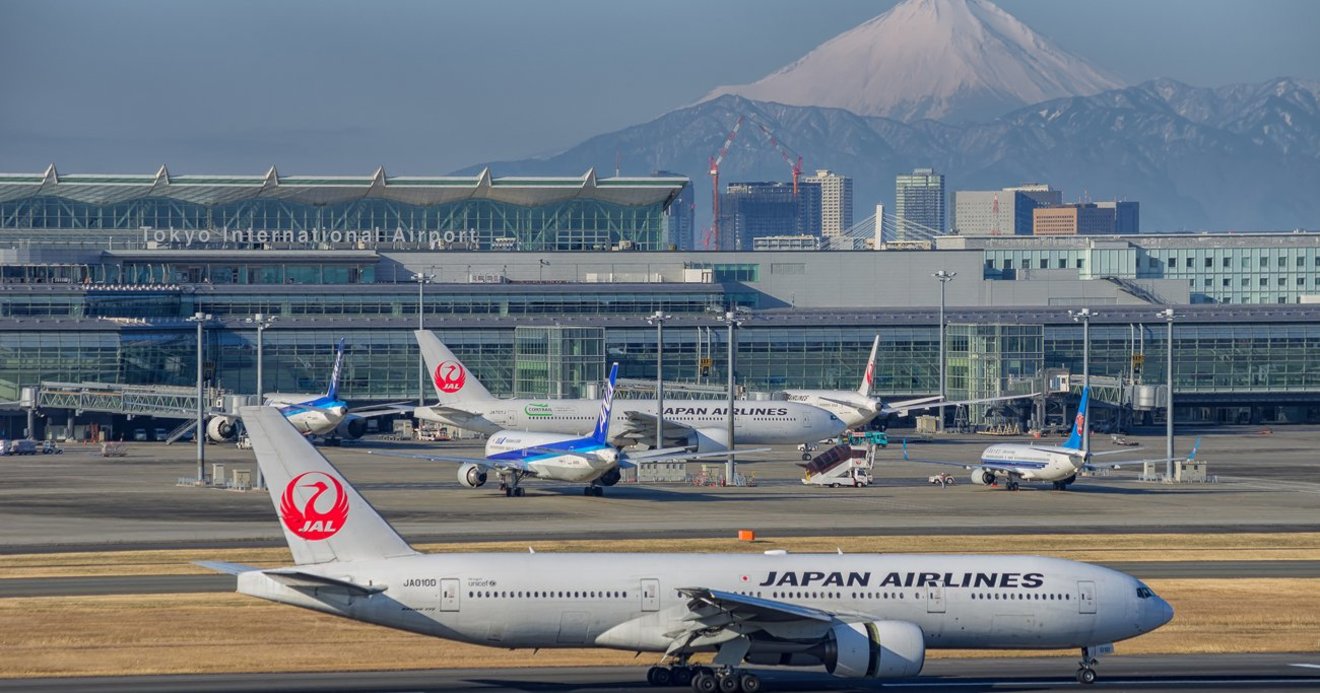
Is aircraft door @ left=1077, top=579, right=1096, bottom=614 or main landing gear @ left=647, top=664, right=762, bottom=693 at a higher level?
aircraft door @ left=1077, top=579, right=1096, bottom=614

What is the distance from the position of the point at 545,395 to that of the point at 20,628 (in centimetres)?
11819

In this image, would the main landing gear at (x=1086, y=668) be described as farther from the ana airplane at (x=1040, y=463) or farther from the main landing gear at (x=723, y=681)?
the ana airplane at (x=1040, y=463)

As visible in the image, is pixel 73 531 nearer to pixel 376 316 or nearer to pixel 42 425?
pixel 42 425

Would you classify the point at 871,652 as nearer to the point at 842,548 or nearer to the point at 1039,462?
the point at 842,548

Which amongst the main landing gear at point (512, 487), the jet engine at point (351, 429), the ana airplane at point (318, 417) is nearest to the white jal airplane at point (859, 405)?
the ana airplane at point (318, 417)

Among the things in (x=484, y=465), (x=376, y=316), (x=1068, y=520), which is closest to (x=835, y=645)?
(x=1068, y=520)

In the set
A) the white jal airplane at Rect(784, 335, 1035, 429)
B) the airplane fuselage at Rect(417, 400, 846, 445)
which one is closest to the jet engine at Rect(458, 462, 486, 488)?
the airplane fuselage at Rect(417, 400, 846, 445)

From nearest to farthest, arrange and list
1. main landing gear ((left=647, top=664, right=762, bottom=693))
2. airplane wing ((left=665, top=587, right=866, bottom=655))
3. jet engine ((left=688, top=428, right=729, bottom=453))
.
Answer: airplane wing ((left=665, top=587, right=866, bottom=655))
main landing gear ((left=647, top=664, right=762, bottom=693))
jet engine ((left=688, top=428, right=729, bottom=453))

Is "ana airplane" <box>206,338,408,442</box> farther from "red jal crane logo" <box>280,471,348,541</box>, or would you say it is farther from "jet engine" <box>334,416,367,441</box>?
"red jal crane logo" <box>280,471,348,541</box>

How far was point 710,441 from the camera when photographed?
124m

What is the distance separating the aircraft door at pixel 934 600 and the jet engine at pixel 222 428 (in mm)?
105579

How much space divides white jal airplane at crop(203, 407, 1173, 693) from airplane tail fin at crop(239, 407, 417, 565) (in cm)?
4

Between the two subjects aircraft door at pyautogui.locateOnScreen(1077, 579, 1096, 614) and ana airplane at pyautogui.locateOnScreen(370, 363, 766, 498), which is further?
ana airplane at pyautogui.locateOnScreen(370, 363, 766, 498)

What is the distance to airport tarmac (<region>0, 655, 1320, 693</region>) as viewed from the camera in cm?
5006
